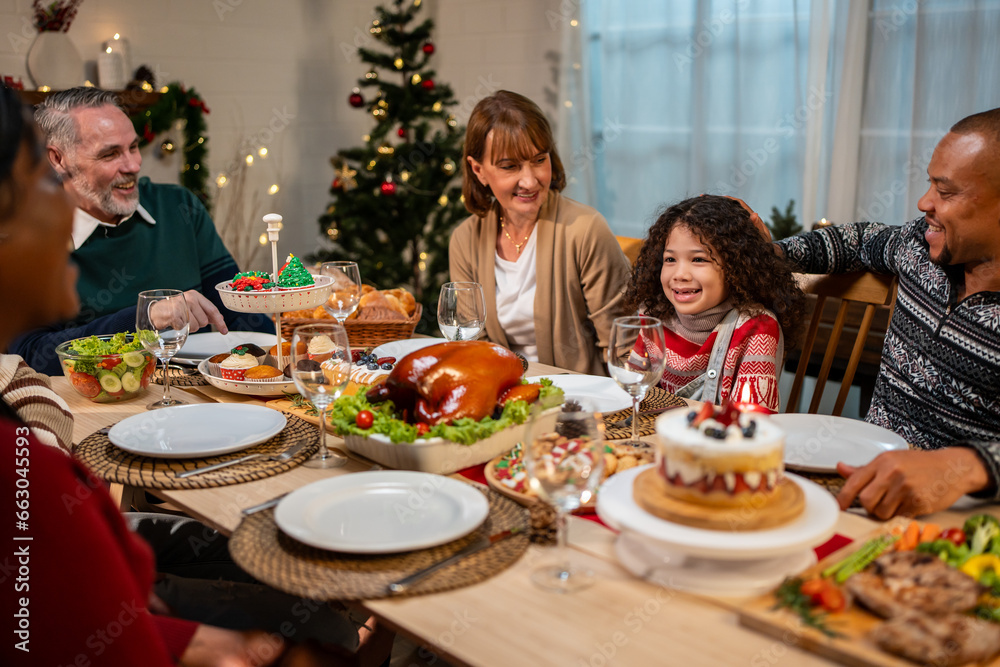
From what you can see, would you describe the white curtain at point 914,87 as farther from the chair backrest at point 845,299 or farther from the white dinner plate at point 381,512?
the white dinner plate at point 381,512

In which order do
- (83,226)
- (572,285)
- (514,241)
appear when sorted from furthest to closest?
(514,241) → (572,285) → (83,226)

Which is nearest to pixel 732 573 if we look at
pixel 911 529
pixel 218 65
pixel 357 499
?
pixel 911 529

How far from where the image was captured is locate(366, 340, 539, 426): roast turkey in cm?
139

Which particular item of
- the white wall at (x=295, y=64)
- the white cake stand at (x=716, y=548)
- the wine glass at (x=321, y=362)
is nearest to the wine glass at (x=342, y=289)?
the wine glass at (x=321, y=362)

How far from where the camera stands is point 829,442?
1.44 metres

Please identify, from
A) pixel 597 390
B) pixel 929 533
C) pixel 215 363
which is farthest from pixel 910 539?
pixel 215 363

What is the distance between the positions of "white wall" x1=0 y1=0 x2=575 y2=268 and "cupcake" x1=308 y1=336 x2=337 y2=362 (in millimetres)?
3331

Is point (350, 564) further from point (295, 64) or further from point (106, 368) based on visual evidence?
point (295, 64)

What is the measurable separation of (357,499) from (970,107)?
10.3 ft

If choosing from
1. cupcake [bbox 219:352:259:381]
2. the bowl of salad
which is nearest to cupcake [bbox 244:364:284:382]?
cupcake [bbox 219:352:259:381]

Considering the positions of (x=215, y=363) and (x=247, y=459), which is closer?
(x=247, y=459)

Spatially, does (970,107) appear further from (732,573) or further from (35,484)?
(35,484)

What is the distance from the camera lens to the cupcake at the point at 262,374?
1.78 meters

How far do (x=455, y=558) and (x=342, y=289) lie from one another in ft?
3.24
